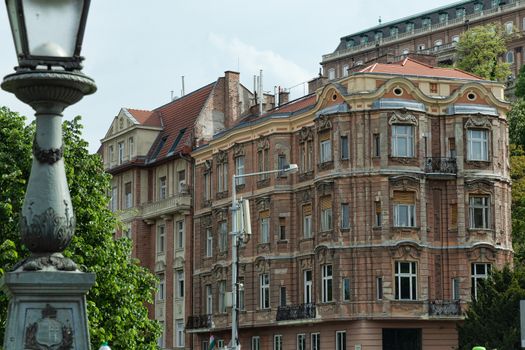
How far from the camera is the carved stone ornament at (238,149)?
65.1 meters

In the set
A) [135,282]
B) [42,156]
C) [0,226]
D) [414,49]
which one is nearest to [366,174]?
[135,282]

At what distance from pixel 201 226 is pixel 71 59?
196 feet

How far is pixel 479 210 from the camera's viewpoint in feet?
188

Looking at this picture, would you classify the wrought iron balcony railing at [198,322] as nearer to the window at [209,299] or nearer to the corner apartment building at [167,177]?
the window at [209,299]

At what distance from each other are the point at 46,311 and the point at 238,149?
55969 millimetres

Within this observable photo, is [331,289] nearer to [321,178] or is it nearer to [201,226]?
[321,178]

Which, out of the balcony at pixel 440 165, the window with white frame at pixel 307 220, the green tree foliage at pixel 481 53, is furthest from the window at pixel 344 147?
the green tree foliage at pixel 481 53

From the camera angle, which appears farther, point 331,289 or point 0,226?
point 331,289

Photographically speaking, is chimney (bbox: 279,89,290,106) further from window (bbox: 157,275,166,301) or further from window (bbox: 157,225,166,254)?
window (bbox: 157,275,166,301)

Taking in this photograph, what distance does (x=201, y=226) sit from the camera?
69.4 meters

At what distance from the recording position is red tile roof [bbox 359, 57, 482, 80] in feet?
191

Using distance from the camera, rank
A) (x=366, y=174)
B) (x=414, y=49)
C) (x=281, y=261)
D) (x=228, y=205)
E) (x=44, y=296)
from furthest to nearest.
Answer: (x=414, y=49) → (x=228, y=205) → (x=281, y=261) → (x=366, y=174) → (x=44, y=296)

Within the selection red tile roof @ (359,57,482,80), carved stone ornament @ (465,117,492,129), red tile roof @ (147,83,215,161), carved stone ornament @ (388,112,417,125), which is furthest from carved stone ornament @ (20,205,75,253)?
red tile roof @ (147,83,215,161)

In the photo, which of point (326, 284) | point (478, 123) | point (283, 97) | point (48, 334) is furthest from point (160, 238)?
point (48, 334)
